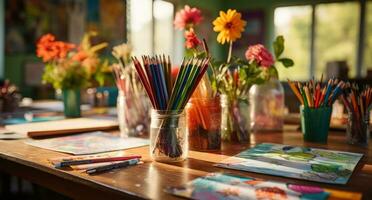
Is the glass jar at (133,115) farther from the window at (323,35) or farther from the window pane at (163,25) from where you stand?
the window at (323,35)

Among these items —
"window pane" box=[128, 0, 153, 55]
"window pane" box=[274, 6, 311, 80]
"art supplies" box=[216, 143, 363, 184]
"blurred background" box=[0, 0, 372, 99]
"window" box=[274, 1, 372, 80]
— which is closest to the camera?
"art supplies" box=[216, 143, 363, 184]

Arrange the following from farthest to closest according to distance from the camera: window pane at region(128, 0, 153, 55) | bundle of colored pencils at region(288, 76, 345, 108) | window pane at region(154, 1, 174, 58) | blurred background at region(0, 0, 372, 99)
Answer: window pane at region(154, 1, 174, 58)
window pane at region(128, 0, 153, 55)
blurred background at region(0, 0, 372, 99)
bundle of colored pencils at region(288, 76, 345, 108)

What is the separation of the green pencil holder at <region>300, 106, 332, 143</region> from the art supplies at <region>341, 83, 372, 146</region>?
2.2 inches

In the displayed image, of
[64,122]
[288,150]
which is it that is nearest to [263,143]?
[288,150]

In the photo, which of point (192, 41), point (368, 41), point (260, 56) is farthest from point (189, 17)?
point (368, 41)

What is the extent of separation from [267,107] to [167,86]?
0.53 meters

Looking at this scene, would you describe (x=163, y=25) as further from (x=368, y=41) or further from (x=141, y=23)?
(x=368, y=41)

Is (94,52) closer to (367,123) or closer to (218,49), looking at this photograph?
(367,123)

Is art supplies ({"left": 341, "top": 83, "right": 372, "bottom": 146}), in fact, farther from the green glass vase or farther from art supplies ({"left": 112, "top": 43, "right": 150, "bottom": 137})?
the green glass vase

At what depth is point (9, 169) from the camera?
88cm

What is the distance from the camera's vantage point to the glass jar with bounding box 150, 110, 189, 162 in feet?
2.62

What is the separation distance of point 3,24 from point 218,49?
136 inches

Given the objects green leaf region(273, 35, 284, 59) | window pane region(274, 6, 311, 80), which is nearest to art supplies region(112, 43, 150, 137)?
green leaf region(273, 35, 284, 59)

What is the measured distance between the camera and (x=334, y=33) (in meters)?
5.89
